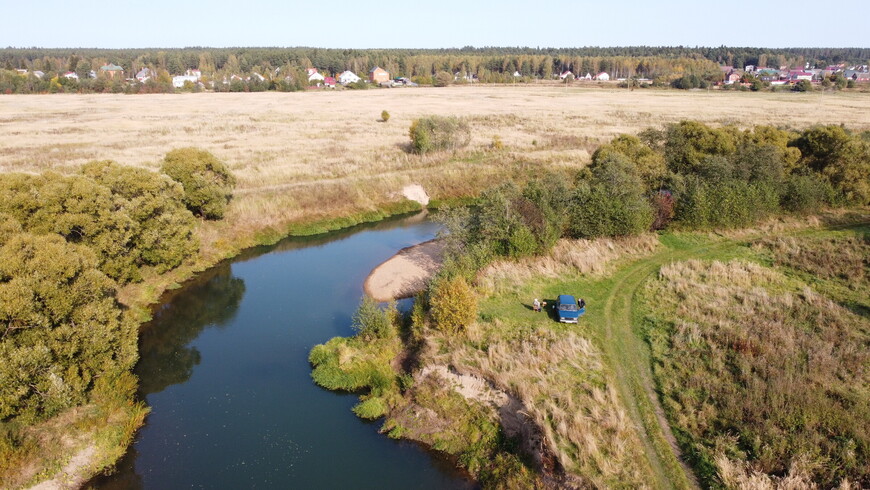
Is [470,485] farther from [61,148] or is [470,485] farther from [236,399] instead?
[61,148]

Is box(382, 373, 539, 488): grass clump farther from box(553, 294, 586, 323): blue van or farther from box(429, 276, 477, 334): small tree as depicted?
box(553, 294, 586, 323): blue van

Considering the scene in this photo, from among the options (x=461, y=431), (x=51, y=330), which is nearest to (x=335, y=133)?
(x=51, y=330)

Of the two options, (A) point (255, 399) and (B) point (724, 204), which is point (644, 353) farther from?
(B) point (724, 204)

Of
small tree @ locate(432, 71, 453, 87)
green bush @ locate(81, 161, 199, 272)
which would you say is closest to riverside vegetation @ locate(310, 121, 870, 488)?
green bush @ locate(81, 161, 199, 272)

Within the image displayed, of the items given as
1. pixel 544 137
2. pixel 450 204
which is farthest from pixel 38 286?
pixel 544 137

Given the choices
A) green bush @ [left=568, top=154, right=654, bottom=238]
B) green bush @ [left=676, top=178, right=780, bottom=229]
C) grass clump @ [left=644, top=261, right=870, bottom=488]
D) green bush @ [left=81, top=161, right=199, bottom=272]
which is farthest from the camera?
green bush @ [left=676, top=178, right=780, bottom=229]

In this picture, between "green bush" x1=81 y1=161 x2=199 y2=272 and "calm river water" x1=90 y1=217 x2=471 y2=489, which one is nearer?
"calm river water" x1=90 y1=217 x2=471 y2=489
